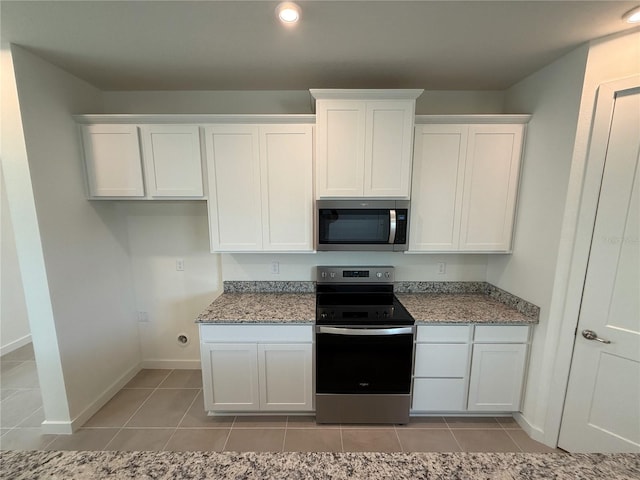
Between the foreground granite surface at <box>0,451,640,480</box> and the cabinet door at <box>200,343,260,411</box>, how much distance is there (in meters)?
1.29

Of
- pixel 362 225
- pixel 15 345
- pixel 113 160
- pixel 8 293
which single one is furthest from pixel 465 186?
pixel 15 345

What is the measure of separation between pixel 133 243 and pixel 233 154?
Answer: 57.1 inches

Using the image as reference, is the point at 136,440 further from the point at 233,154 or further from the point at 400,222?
the point at 400,222

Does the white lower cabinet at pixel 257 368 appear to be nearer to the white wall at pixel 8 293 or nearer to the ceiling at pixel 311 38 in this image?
the ceiling at pixel 311 38

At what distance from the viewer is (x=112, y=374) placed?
96.0 inches

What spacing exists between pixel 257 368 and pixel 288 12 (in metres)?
2.28

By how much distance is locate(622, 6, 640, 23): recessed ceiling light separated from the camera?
1.33 metres

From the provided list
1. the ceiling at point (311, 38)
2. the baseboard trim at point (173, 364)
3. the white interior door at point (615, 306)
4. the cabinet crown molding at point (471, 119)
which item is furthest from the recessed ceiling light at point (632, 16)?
the baseboard trim at point (173, 364)

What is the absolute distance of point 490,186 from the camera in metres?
2.13

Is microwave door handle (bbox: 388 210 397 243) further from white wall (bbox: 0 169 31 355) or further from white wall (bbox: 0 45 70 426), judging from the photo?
white wall (bbox: 0 169 31 355)

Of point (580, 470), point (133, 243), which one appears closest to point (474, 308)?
point (580, 470)

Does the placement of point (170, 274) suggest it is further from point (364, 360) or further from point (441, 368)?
point (441, 368)

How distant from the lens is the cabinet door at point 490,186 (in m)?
2.07

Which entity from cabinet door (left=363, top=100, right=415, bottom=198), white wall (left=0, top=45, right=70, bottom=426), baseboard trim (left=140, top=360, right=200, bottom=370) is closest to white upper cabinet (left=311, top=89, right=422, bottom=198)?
cabinet door (left=363, top=100, right=415, bottom=198)
